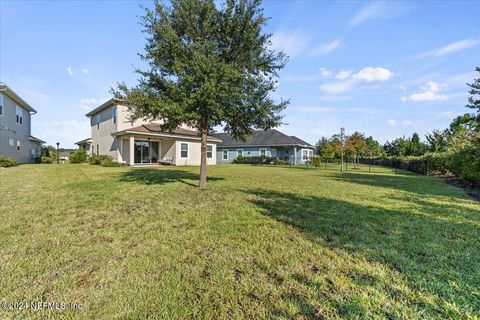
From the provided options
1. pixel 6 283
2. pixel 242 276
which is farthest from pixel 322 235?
pixel 6 283

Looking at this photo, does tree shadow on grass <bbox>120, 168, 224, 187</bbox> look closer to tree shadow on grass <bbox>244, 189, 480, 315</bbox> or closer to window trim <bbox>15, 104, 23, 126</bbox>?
tree shadow on grass <bbox>244, 189, 480, 315</bbox>

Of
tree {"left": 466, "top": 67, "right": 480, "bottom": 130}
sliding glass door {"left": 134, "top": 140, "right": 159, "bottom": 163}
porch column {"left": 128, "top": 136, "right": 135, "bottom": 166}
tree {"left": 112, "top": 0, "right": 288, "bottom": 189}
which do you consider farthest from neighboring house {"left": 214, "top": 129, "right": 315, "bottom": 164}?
tree {"left": 112, "top": 0, "right": 288, "bottom": 189}

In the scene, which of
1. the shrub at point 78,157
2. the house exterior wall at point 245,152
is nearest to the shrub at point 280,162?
the house exterior wall at point 245,152

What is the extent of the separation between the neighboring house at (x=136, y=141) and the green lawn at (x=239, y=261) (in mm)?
15980

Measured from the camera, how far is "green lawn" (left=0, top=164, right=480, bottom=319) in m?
2.22

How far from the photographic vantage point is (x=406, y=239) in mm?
4004

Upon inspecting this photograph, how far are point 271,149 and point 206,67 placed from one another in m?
29.9

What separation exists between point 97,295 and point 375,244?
393 centimetres

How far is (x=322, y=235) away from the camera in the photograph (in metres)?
4.16

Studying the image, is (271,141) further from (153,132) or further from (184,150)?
(153,132)

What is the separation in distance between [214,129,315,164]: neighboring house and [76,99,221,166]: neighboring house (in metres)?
12.8

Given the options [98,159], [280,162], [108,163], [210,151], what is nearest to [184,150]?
[210,151]

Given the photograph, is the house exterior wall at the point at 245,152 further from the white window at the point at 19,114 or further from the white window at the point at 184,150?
the white window at the point at 19,114

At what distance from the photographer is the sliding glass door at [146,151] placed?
72.5ft
